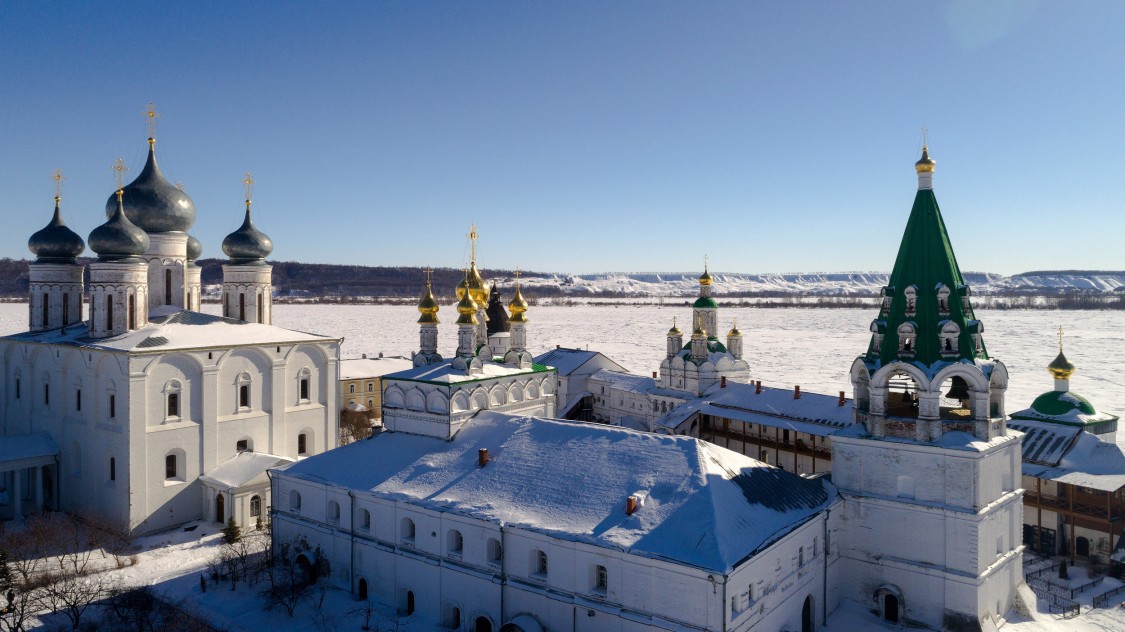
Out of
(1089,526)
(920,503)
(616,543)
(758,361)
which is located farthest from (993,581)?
(758,361)

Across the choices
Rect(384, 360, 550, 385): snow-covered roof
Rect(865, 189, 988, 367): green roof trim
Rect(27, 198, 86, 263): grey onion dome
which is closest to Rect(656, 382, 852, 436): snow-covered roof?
Rect(865, 189, 988, 367): green roof trim

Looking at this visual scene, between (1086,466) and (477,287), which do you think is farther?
(477,287)

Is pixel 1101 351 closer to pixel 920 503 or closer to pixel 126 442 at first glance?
pixel 920 503

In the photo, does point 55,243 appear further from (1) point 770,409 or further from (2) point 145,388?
(1) point 770,409

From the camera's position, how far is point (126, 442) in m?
20.3

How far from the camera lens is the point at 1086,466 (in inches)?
726

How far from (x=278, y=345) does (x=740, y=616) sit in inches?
691

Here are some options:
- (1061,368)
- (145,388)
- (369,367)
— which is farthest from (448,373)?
(369,367)

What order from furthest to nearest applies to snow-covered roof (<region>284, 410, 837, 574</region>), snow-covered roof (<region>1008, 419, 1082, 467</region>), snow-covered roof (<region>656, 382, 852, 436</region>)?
1. snow-covered roof (<region>656, 382, 852, 436</region>)
2. snow-covered roof (<region>1008, 419, 1082, 467</region>)
3. snow-covered roof (<region>284, 410, 837, 574</region>)

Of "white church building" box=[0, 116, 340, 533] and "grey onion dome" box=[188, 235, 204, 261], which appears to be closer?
"white church building" box=[0, 116, 340, 533]

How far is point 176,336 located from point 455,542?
1249 cm

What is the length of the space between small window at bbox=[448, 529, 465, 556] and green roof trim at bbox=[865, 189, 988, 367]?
9600 millimetres

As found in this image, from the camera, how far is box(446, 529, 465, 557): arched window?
14.9m

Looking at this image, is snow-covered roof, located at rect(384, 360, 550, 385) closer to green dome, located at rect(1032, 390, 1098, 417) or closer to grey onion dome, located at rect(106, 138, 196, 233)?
grey onion dome, located at rect(106, 138, 196, 233)
